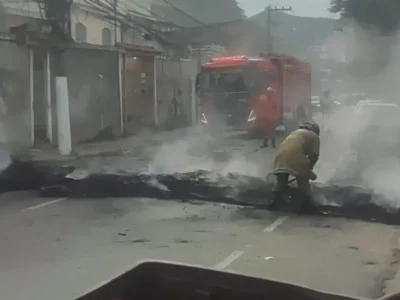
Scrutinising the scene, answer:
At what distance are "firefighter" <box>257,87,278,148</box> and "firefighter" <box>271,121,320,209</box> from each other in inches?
287

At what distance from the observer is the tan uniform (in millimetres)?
7746

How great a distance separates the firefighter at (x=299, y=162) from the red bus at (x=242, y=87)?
884cm

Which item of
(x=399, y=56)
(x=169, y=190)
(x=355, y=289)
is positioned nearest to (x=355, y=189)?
(x=169, y=190)

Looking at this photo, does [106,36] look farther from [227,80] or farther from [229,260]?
[229,260]

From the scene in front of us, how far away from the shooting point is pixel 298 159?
7.76m

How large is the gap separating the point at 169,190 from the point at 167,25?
1271 cm

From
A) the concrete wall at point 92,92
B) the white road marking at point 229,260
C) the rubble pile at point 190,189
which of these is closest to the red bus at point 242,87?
the concrete wall at point 92,92

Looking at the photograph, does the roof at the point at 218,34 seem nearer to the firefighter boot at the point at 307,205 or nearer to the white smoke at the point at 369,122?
the white smoke at the point at 369,122

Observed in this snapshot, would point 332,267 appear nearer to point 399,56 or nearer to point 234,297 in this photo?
point 234,297

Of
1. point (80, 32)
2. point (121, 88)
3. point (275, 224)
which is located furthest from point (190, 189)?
point (80, 32)

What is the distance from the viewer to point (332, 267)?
5.59 m

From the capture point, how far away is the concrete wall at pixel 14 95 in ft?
49.4

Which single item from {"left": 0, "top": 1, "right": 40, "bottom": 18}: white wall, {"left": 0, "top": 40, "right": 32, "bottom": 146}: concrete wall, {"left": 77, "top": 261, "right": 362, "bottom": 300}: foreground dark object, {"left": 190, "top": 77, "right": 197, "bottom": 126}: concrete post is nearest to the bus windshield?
{"left": 0, "top": 40, "right": 32, "bottom": 146}: concrete wall

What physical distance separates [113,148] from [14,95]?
2833 millimetres
